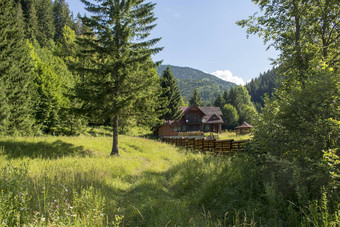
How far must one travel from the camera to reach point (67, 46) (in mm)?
43406

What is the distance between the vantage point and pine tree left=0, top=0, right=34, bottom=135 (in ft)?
58.2

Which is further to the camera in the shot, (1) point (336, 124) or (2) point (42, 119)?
(2) point (42, 119)

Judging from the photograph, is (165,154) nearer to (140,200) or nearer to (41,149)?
(41,149)

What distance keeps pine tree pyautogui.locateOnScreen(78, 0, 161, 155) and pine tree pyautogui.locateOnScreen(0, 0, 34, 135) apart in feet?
35.2

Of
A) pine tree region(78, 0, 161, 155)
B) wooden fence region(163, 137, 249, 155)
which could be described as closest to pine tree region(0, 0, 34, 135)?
pine tree region(78, 0, 161, 155)

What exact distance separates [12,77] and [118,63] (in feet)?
53.9

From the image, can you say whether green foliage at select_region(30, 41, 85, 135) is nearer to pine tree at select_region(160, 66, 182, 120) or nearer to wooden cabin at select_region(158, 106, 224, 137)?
pine tree at select_region(160, 66, 182, 120)

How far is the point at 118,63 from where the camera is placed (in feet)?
39.7

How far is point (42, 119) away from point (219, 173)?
2791cm

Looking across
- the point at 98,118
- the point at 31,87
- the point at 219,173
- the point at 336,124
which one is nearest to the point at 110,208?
the point at 219,173

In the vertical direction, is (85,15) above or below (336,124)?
above

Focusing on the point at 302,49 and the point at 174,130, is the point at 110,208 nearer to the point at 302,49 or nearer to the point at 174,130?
the point at 302,49

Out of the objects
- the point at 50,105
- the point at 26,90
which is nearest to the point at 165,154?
the point at 26,90

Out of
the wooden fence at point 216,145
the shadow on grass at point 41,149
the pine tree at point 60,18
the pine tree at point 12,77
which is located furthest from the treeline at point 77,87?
the pine tree at point 60,18
